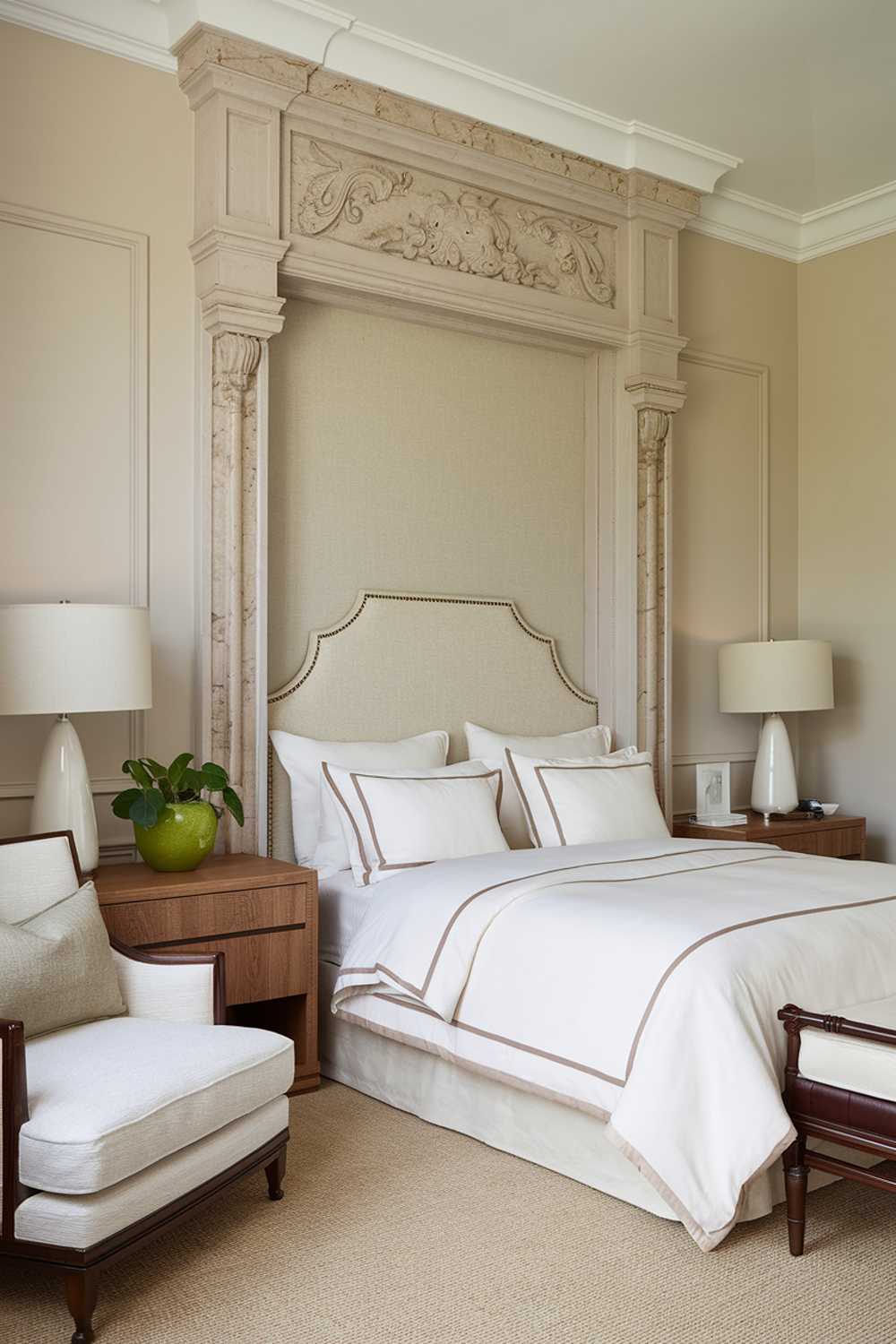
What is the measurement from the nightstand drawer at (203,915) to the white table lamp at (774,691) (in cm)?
236

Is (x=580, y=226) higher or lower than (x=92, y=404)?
higher

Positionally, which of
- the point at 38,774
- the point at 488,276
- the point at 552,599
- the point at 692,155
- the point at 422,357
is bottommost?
the point at 38,774

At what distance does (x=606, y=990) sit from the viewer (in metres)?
2.86

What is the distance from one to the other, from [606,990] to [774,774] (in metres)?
2.59

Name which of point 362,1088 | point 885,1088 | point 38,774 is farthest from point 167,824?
point 885,1088

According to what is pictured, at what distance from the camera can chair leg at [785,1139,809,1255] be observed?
2592 millimetres

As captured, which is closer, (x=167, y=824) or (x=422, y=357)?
(x=167, y=824)

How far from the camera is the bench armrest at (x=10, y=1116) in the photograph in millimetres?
2230

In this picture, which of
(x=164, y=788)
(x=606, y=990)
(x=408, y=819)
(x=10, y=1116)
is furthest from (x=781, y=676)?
(x=10, y=1116)

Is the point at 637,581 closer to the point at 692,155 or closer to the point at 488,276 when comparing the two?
the point at 488,276

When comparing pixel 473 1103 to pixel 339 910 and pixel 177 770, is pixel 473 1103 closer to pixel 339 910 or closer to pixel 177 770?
pixel 339 910

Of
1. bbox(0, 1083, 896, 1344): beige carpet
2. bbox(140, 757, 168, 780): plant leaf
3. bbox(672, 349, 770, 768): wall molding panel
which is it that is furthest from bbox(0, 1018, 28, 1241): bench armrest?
bbox(672, 349, 770, 768): wall molding panel

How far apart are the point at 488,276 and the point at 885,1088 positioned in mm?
3205

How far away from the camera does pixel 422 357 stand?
15.2 feet
